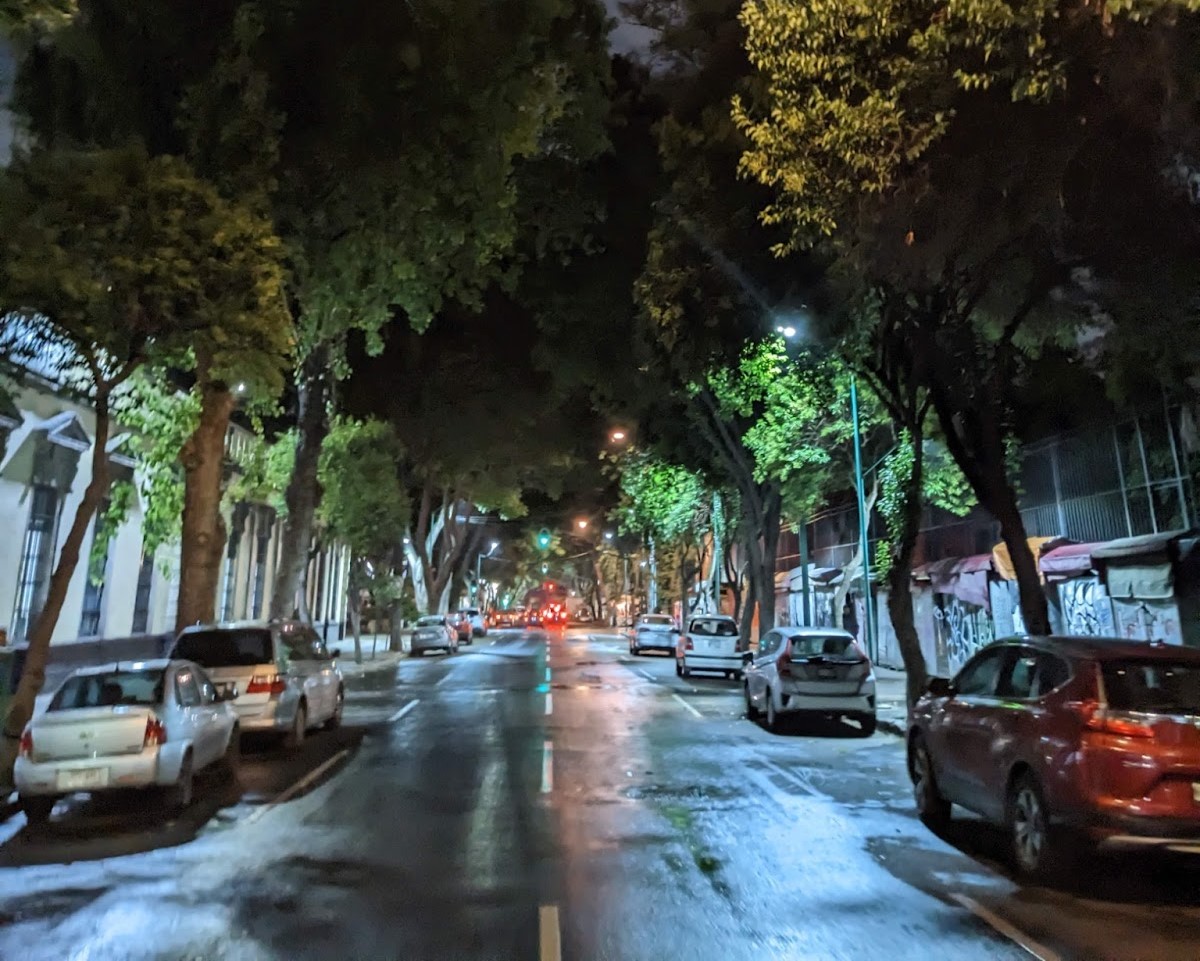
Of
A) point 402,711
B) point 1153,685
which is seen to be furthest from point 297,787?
point 1153,685

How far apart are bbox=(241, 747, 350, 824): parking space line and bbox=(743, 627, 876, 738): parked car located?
6.57 metres

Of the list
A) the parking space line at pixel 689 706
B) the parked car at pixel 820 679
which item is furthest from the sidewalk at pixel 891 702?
the parking space line at pixel 689 706

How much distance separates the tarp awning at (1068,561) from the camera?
16672mm

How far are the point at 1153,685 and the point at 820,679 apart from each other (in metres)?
8.72

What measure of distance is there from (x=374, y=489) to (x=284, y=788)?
17.7 m

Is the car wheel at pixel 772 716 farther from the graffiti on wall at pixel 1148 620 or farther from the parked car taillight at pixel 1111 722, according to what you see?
the parked car taillight at pixel 1111 722

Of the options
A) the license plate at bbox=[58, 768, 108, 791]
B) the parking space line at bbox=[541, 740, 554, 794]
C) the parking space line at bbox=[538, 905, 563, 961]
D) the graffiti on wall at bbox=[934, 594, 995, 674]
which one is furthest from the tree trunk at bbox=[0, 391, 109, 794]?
the graffiti on wall at bbox=[934, 594, 995, 674]

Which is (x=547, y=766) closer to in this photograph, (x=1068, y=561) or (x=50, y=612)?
(x=50, y=612)

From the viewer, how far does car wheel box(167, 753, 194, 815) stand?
9.42 metres

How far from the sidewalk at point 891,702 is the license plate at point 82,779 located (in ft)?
31.8

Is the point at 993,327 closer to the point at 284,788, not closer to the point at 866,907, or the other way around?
the point at 866,907

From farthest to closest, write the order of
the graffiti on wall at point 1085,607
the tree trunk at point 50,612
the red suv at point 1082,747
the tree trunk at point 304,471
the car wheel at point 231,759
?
the tree trunk at point 304,471
the graffiti on wall at point 1085,607
the car wheel at point 231,759
the tree trunk at point 50,612
the red suv at point 1082,747

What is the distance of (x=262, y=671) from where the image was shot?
12.9 meters

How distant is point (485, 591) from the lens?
10062 centimetres
